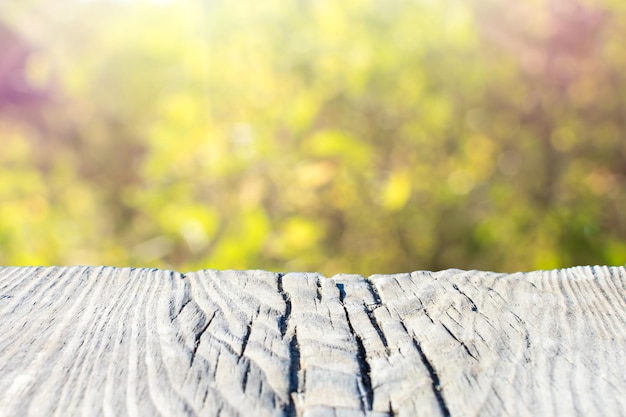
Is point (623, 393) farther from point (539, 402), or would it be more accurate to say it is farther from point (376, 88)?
point (376, 88)

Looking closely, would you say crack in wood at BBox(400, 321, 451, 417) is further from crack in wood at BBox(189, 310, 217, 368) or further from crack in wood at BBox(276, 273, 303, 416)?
crack in wood at BBox(189, 310, 217, 368)

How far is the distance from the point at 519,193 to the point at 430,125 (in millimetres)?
453

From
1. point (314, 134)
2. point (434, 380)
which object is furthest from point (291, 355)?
point (314, 134)

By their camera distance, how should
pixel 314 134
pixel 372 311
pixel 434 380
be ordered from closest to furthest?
pixel 434 380, pixel 372 311, pixel 314 134

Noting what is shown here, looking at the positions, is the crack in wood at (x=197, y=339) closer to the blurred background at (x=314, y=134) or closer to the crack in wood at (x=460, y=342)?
the crack in wood at (x=460, y=342)

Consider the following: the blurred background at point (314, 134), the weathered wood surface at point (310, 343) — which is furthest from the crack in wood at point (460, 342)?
the blurred background at point (314, 134)

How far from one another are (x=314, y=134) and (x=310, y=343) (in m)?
1.57

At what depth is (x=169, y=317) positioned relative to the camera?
31.5 inches

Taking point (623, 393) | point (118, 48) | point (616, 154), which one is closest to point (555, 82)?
point (616, 154)

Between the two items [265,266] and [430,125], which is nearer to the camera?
[265,266]

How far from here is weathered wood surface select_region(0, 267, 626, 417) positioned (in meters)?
0.63

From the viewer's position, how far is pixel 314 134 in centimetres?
225

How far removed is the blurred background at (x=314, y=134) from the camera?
220 centimetres

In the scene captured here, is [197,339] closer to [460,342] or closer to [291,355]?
[291,355]
